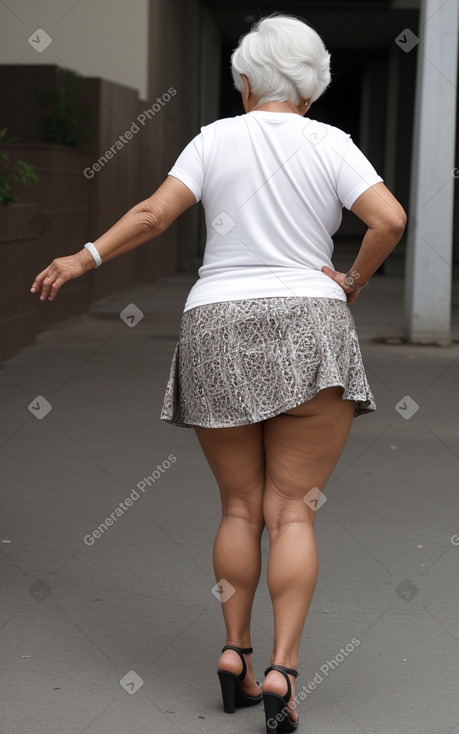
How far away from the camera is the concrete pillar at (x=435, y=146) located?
11227mm

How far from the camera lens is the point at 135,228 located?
10.5ft

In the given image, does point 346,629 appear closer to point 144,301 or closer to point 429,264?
point 429,264

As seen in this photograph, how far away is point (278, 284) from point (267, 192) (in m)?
0.24

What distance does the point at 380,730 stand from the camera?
3.37 metres

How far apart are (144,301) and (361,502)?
10086 mm

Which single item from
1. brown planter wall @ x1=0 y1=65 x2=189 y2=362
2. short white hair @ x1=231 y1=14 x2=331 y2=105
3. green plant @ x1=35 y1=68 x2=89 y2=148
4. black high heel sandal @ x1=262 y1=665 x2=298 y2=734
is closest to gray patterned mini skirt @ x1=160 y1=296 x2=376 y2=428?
short white hair @ x1=231 y1=14 x2=331 y2=105

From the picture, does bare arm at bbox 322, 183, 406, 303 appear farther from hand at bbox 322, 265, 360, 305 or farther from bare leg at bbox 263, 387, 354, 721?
bare leg at bbox 263, 387, 354, 721

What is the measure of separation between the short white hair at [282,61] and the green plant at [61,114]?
1156 centimetres

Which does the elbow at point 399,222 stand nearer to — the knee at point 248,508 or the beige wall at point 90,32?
the knee at point 248,508

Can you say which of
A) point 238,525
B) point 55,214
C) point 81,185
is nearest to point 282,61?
point 238,525

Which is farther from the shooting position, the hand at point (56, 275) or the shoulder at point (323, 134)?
the shoulder at point (323, 134)

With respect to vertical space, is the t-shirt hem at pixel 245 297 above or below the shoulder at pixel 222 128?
below

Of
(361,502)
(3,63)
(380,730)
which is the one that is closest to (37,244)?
(3,63)

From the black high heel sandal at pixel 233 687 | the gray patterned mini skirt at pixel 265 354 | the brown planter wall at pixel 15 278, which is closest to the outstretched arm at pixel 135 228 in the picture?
the gray patterned mini skirt at pixel 265 354
